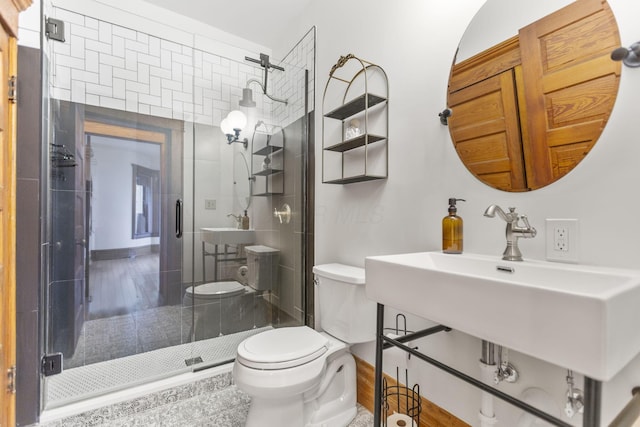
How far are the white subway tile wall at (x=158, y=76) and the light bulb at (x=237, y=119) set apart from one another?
6 centimetres

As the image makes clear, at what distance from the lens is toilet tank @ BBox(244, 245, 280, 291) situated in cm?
231

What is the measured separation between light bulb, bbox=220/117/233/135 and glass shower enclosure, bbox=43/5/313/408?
0.12 ft

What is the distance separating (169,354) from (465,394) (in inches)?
72.7

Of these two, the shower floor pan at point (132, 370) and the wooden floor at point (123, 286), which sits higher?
the wooden floor at point (123, 286)

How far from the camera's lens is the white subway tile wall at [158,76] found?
1.88 metres

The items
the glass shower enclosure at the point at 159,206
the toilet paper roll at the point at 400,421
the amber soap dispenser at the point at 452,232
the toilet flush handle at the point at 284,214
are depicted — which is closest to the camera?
the amber soap dispenser at the point at 452,232

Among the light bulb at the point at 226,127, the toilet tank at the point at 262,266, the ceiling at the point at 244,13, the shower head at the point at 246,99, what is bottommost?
the toilet tank at the point at 262,266

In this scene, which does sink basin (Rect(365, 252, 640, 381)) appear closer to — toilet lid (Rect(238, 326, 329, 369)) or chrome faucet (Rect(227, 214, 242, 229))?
toilet lid (Rect(238, 326, 329, 369))

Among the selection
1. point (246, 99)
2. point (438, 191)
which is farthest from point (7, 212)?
point (438, 191)

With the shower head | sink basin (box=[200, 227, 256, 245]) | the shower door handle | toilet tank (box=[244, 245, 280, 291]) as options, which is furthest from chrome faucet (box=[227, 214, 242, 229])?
the shower head

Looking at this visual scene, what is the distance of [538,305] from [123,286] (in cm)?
234

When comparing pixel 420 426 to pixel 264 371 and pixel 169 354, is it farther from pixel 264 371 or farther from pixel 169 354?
pixel 169 354

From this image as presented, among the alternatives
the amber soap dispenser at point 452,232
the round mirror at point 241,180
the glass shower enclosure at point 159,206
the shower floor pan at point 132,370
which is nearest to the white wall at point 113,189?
the glass shower enclosure at point 159,206

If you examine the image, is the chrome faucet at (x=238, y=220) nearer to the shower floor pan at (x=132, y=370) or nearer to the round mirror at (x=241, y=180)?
the round mirror at (x=241, y=180)
